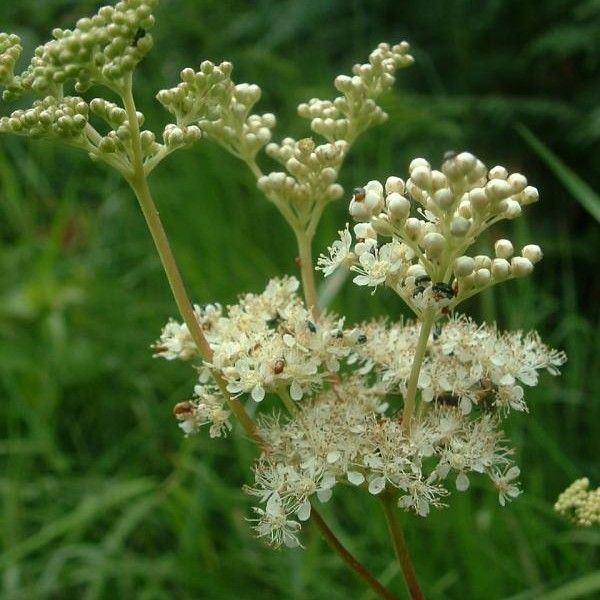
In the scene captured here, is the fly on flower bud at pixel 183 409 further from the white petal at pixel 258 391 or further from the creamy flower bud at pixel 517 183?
the creamy flower bud at pixel 517 183

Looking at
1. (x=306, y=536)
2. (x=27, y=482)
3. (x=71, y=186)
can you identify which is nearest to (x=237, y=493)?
(x=306, y=536)

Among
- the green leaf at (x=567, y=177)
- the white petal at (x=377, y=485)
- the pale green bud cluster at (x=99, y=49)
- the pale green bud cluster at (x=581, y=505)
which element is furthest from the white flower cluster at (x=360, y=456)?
A: the green leaf at (x=567, y=177)

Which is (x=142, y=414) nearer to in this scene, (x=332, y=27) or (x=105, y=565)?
(x=105, y=565)

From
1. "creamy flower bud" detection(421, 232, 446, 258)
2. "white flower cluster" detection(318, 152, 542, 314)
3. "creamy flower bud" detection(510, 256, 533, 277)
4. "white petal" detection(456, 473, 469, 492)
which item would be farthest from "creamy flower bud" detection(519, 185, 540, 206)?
"white petal" detection(456, 473, 469, 492)

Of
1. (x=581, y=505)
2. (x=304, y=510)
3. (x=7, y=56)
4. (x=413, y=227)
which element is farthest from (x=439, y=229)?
(x=7, y=56)

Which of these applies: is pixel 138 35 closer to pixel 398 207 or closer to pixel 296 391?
pixel 398 207

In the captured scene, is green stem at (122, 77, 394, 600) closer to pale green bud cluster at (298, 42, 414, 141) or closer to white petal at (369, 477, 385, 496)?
white petal at (369, 477, 385, 496)
